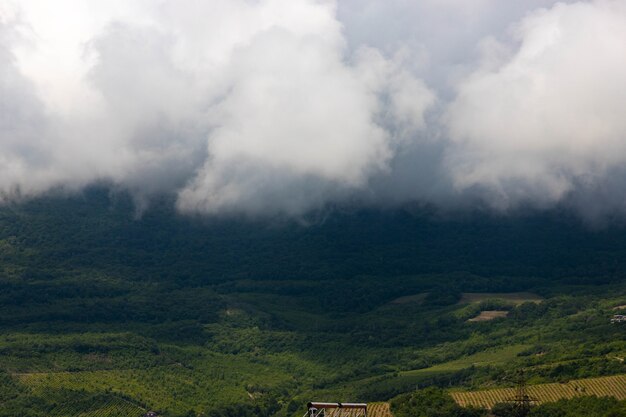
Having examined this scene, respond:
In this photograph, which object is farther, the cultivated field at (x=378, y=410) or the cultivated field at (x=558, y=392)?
the cultivated field at (x=378, y=410)

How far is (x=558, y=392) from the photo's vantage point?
514 feet

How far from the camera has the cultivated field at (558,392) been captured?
153125 mm

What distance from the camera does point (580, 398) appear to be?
490ft

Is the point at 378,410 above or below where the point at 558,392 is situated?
below

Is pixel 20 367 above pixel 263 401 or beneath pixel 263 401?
above

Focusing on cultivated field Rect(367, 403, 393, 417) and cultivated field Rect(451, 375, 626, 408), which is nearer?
cultivated field Rect(451, 375, 626, 408)

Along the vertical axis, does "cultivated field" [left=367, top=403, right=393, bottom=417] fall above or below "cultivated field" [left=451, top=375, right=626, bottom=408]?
below

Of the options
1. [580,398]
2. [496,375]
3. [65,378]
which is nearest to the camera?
[580,398]

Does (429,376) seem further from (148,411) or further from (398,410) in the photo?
(148,411)

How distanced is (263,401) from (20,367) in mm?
51385

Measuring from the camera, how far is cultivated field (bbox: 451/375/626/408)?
502 feet

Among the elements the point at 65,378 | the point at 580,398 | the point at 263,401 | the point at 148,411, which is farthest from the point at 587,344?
the point at 65,378

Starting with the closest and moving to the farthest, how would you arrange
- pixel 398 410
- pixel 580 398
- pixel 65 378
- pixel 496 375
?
pixel 580 398, pixel 398 410, pixel 496 375, pixel 65 378

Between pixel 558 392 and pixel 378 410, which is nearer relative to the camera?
pixel 558 392
